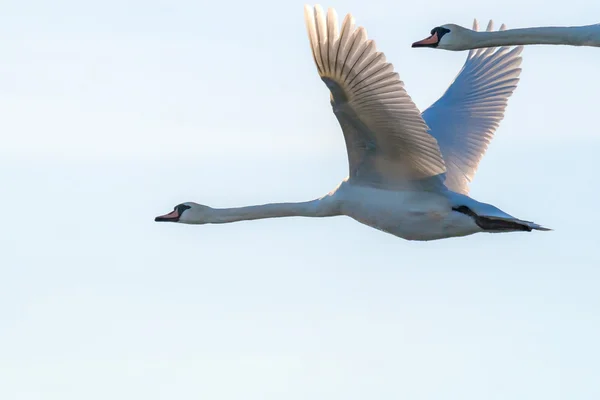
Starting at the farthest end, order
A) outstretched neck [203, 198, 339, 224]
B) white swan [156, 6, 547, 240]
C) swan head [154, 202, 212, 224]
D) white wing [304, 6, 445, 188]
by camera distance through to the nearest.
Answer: swan head [154, 202, 212, 224], outstretched neck [203, 198, 339, 224], white swan [156, 6, 547, 240], white wing [304, 6, 445, 188]

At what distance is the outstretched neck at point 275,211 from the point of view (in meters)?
25.6

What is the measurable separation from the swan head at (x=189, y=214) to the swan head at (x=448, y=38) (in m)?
4.08

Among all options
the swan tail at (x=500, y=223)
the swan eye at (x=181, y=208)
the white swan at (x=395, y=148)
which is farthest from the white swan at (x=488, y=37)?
the swan eye at (x=181, y=208)

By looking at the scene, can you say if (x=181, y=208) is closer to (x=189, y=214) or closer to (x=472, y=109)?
(x=189, y=214)

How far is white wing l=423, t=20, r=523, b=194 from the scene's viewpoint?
90.1 feet

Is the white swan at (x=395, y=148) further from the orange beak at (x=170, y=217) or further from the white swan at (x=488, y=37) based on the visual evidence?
the white swan at (x=488, y=37)

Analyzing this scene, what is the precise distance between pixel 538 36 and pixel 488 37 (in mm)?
672

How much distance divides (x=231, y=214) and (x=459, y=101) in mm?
4290

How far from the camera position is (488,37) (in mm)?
25047

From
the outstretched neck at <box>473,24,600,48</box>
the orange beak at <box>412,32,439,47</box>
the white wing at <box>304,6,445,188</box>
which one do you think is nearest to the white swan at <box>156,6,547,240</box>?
the white wing at <box>304,6,445,188</box>

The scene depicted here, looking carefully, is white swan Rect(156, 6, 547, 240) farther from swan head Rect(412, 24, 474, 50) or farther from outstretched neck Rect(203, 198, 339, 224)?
swan head Rect(412, 24, 474, 50)

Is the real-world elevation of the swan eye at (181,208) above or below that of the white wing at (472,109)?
below

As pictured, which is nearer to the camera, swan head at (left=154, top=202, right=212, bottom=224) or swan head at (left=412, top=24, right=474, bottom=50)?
swan head at (left=412, top=24, right=474, bottom=50)

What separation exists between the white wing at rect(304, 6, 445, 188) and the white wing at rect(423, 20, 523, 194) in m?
1.66
